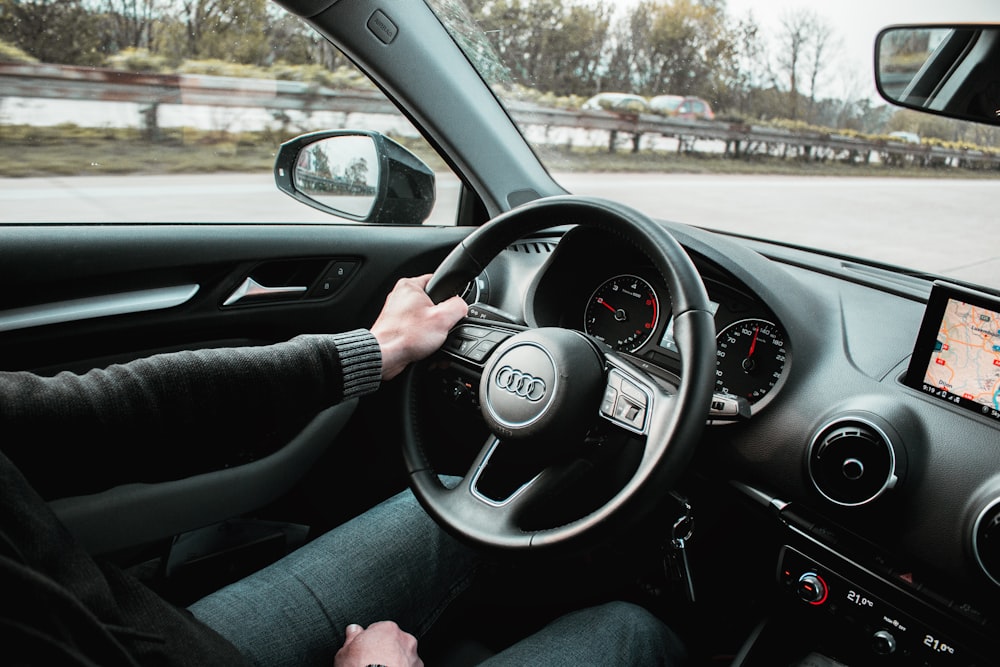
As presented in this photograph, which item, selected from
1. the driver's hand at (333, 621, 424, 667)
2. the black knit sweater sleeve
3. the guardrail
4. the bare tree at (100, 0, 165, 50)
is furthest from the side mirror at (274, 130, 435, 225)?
the driver's hand at (333, 621, 424, 667)

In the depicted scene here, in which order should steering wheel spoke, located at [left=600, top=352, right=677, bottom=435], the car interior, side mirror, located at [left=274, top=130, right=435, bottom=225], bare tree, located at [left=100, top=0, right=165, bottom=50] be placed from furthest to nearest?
side mirror, located at [left=274, top=130, right=435, bottom=225] < bare tree, located at [left=100, top=0, right=165, bottom=50] < the car interior < steering wheel spoke, located at [left=600, top=352, right=677, bottom=435]

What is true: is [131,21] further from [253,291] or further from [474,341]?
[474,341]

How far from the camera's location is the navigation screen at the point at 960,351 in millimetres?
1456

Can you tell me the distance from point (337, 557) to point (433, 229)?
1.24 metres

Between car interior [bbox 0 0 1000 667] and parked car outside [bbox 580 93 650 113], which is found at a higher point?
parked car outside [bbox 580 93 650 113]

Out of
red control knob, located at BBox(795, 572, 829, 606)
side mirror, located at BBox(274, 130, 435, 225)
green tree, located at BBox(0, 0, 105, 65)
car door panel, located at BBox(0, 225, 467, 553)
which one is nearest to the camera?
red control knob, located at BBox(795, 572, 829, 606)

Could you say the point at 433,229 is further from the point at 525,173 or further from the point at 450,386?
the point at 450,386

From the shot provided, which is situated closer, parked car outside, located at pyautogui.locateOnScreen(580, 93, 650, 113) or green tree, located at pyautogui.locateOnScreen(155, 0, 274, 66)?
green tree, located at pyautogui.locateOnScreen(155, 0, 274, 66)

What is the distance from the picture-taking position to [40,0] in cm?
201

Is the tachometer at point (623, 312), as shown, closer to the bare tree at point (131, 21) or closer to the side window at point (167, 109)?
the side window at point (167, 109)

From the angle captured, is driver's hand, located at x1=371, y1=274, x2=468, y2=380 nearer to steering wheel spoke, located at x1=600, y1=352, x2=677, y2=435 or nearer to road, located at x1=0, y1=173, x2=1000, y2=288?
steering wheel spoke, located at x1=600, y1=352, x2=677, y2=435

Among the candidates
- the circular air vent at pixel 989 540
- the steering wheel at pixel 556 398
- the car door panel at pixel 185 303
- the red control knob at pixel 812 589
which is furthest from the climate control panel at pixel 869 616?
the car door panel at pixel 185 303

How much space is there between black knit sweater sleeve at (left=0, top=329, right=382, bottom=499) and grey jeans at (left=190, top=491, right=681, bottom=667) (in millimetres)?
307

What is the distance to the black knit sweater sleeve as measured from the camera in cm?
125
